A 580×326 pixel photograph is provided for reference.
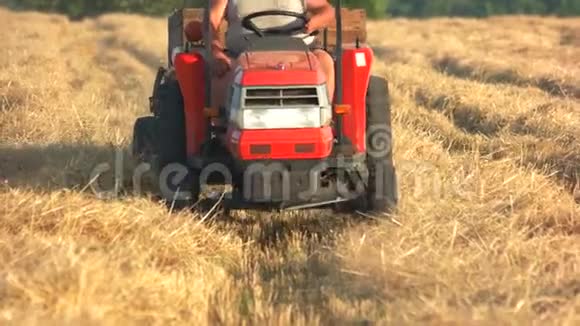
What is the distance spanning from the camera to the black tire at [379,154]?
7234 millimetres

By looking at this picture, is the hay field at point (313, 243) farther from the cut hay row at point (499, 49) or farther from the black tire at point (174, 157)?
the cut hay row at point (499, 49)

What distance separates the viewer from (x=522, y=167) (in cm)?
881

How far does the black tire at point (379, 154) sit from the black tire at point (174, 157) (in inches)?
47.8

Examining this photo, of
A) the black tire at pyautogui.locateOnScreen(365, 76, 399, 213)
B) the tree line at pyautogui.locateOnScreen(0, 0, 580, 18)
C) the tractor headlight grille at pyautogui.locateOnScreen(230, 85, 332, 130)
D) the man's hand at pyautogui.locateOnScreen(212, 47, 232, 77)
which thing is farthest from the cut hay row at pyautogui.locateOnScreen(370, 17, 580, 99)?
the tractor headlight grille at pyautogui.locateOnScreen(230, 85, 332, 130)

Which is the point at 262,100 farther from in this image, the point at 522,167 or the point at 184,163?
the point at 522,167

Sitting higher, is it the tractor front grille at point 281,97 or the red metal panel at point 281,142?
the tractor front grille at point 281,97

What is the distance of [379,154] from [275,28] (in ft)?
3.73

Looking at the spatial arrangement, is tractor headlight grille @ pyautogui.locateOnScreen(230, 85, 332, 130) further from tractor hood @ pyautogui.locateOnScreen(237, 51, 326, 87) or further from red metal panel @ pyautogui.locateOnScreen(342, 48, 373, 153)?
red metal panel @ pyautogui.locateOnScreen(342, 48, 373, 153)

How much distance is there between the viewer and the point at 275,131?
6.54 meters

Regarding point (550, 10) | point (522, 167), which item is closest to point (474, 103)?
point (522, 167)

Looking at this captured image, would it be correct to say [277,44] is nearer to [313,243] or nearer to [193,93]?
[193,93]

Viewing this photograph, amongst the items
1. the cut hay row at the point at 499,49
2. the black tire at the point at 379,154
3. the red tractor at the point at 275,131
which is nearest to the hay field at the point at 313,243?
the black tire at the point at 379,154

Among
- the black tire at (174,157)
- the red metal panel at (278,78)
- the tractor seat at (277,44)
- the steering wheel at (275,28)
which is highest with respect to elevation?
the steering wheel at (275,28)

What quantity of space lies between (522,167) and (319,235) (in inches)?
92.7
